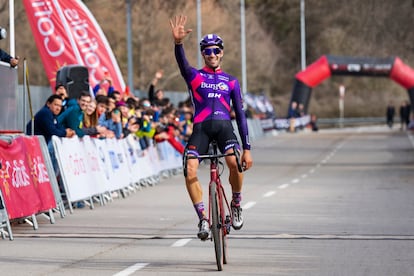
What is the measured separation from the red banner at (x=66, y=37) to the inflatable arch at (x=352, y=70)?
44.0 metres

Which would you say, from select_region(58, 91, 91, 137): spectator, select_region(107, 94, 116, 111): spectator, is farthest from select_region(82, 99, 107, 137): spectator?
select_region(107, 94, 116, 111): spectator

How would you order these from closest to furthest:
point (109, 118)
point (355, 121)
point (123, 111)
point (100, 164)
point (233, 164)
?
point (233, 164) → point (100, 164) → point (109, 118) → point (123, 111) → point (355, 121)

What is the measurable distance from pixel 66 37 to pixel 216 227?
52.3 feet

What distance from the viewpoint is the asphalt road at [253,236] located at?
11.9 m

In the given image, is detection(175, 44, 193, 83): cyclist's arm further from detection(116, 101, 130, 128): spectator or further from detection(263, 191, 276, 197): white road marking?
detection(116, 101, 130, 128): spectator

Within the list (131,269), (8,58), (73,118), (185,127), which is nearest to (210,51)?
(131,269)

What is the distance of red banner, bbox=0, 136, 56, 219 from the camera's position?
15.3 m

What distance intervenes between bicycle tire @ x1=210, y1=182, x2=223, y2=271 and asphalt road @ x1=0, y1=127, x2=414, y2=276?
0.45 feet

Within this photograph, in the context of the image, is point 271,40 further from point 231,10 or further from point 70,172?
point 70,172

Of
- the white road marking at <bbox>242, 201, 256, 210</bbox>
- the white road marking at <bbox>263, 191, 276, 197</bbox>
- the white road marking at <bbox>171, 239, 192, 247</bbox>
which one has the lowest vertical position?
the white road marking at <bbox>263, 191, 276, 197</bbox>

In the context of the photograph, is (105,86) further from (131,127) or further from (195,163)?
(195,163)

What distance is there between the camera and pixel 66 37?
89.1 feet

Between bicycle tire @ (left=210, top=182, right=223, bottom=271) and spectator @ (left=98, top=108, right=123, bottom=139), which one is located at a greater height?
bicycle tire @ (left=210, top=182, right=223, bottom=271)

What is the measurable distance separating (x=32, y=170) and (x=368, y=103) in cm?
8573
